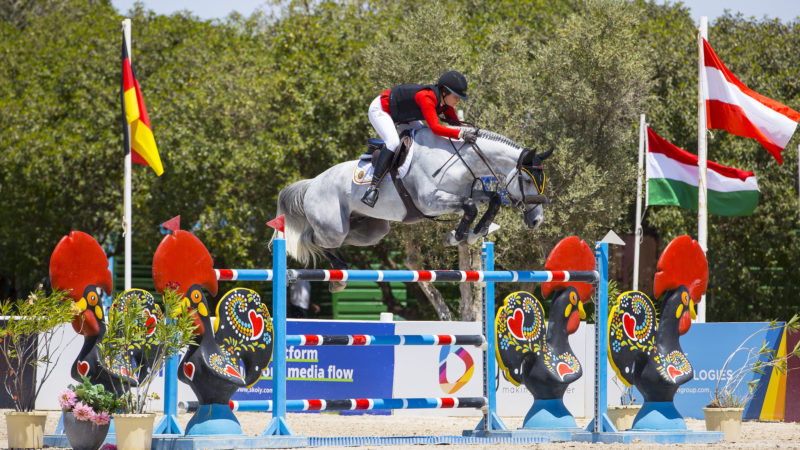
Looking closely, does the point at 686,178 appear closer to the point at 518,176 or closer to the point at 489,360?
the point at 489,360

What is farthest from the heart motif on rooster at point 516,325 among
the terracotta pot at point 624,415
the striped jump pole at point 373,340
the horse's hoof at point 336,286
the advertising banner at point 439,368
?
the advertising banner at point 439,368

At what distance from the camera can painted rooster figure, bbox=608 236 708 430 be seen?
7137 mm

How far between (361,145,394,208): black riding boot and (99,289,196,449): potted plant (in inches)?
52.6

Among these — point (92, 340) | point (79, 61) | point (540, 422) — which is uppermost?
point (79, 61)

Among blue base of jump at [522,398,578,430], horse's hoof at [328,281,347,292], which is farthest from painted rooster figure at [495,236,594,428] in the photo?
horse's hoof at [328,281,347,292]

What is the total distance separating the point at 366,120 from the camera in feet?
50.5

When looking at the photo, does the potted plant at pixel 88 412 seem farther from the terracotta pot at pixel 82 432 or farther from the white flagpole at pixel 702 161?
the white flagpole at pixel 702 161

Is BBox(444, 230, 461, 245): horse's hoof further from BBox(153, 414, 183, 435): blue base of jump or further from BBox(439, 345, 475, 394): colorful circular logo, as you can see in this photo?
BBox(439, 345, 475, 394): colorful circular logo

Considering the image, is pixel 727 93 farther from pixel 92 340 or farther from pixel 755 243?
pixel 92 340

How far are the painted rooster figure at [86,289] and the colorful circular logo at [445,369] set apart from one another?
197 inches

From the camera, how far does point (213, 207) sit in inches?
632

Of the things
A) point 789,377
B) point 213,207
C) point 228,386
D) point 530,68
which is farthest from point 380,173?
point 213,207

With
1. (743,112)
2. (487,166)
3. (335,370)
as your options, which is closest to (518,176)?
(487,166)

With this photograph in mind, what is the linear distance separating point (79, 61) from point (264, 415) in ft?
32.4
